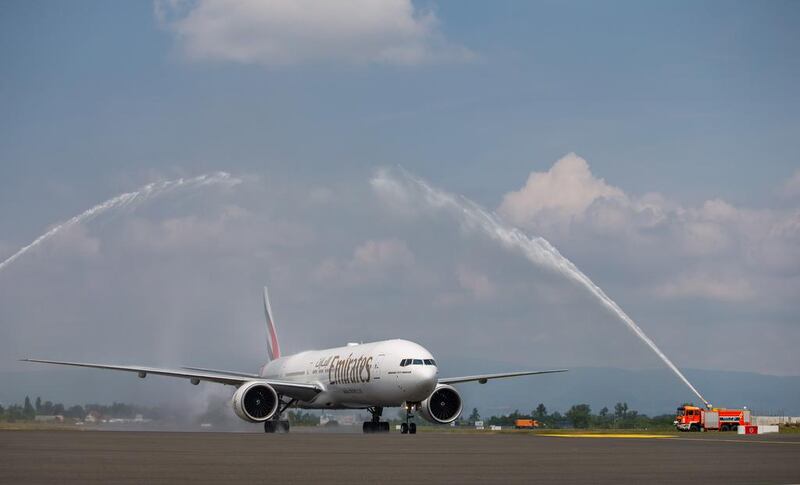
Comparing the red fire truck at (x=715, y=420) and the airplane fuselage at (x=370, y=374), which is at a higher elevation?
the airplane fuselage at (x=370, y=374)

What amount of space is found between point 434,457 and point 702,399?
137ft

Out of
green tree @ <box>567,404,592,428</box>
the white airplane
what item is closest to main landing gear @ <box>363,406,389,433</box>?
the white airplane

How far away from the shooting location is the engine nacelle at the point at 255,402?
206 feet

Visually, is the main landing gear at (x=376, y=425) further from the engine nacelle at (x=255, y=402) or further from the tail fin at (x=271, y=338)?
the tail fin at (x=271, y=338)

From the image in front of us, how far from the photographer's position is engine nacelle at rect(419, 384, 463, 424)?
6256 centimetres

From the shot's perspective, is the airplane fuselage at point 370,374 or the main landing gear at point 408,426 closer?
the main landing gear at point 408,426

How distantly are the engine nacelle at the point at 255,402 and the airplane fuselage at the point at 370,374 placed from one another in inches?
173

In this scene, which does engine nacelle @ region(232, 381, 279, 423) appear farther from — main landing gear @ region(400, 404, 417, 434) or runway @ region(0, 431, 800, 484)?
runway @ region(0, 431, 800, 484)

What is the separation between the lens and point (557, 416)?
4759 inches

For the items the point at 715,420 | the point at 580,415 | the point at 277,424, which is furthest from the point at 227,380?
the point at 580,415

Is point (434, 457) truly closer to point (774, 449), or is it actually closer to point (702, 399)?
point (774, 449)

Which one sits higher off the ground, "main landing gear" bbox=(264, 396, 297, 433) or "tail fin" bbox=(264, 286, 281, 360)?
"tail fin" bbox=(264, 286, 281, 360)

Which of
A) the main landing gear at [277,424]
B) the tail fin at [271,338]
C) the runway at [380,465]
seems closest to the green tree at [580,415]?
the tail fin at [271,338]

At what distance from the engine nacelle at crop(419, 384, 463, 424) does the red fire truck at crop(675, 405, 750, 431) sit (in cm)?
1762
